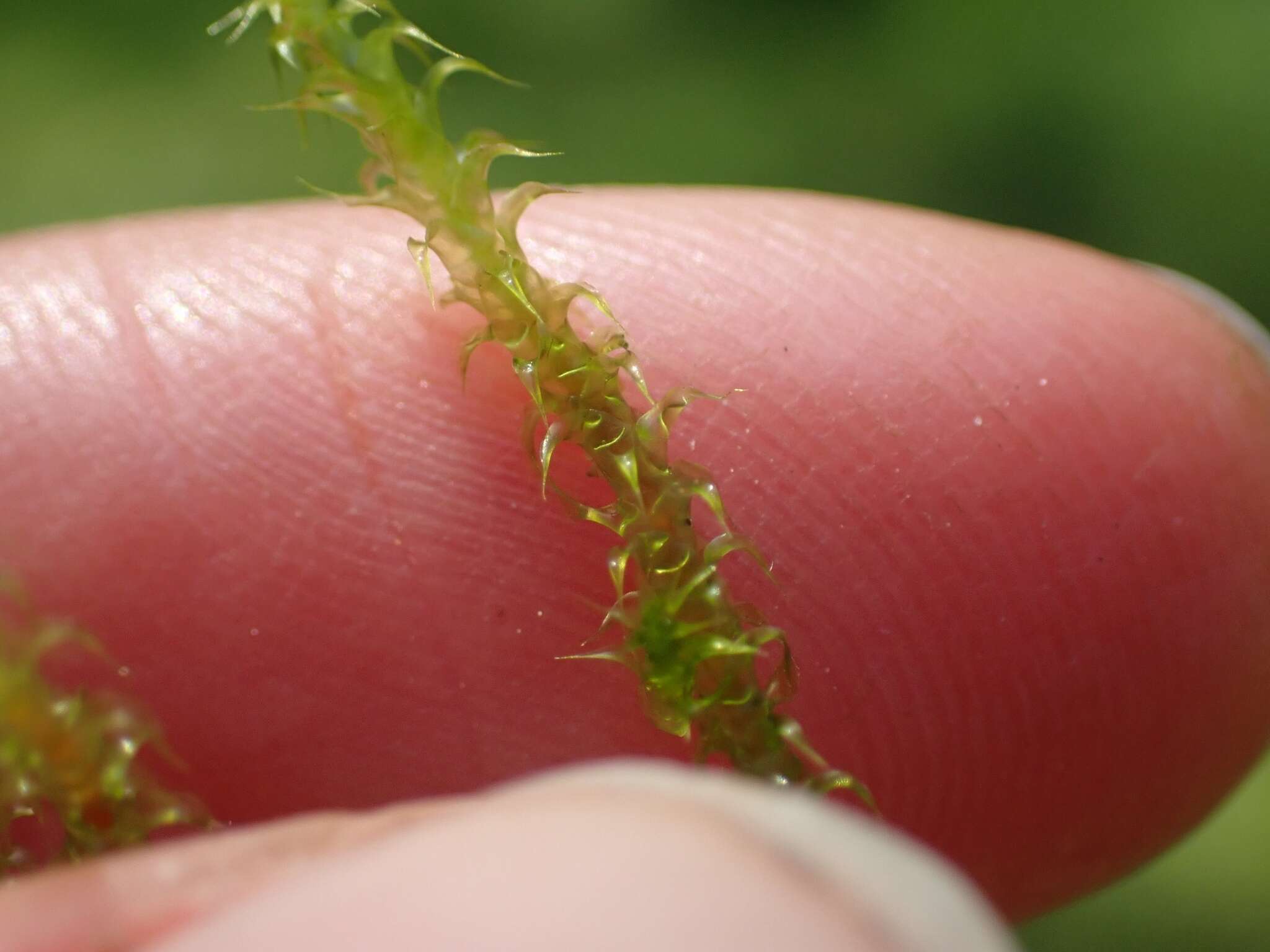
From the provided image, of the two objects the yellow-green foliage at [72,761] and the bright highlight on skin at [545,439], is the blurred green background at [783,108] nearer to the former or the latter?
the bright highlight on skin at [545,439]

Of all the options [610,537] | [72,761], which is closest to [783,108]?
[610,537]

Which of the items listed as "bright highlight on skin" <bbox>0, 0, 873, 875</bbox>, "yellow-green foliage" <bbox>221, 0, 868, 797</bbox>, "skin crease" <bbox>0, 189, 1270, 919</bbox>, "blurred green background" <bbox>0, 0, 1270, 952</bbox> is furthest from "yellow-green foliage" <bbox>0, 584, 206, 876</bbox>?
"blurred green background" <bbox>0, 0, 1270, 952</bbox>

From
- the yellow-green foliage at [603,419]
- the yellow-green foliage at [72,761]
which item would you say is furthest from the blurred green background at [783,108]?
the yellow-green foliage at [72,761]

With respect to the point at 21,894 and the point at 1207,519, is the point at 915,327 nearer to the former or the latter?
the point at 1207,519

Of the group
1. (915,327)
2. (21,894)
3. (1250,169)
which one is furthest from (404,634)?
(1250,169)

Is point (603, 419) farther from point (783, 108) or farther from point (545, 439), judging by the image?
point (783, 108)
